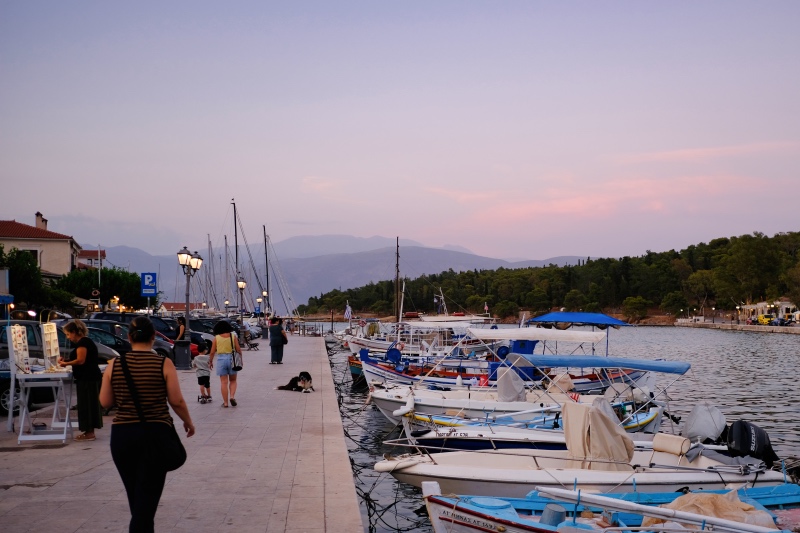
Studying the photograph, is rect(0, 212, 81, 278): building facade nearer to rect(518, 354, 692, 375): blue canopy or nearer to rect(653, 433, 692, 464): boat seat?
Answer: rect(518, 354, 692, 375): blue canopy

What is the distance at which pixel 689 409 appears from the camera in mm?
28500

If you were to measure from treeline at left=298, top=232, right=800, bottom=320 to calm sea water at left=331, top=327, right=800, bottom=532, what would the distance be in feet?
286

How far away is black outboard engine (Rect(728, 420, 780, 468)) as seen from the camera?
11.4 metres

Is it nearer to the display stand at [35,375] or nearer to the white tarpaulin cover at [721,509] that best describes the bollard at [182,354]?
the display stand at [35,375]

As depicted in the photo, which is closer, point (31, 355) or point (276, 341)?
point (31, 355)

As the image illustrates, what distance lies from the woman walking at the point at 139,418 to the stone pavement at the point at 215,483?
1.70 metres

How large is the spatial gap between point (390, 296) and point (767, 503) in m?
181

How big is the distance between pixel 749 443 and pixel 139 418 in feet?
29.6

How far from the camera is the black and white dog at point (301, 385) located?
20531mm

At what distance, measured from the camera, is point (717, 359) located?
59438 millimetres

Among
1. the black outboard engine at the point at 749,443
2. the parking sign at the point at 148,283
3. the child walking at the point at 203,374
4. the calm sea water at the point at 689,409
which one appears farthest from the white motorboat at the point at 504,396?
the parking sign at the point at 148,283

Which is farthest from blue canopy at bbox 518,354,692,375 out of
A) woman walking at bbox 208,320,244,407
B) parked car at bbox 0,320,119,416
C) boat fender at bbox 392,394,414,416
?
parked car at bbox 0,320,119,416

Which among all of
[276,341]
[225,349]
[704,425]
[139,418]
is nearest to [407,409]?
[225,349]

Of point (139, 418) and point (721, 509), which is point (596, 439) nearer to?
point (721, 509)
